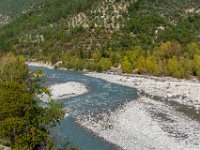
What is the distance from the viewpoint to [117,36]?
134 m

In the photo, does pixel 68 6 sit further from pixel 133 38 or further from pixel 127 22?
pixel 133 38

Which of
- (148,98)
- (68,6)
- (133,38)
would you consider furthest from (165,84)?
(68,6)

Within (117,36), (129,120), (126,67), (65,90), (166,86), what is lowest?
(65,90)

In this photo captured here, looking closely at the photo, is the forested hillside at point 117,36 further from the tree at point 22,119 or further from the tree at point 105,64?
the tree at point 22,119

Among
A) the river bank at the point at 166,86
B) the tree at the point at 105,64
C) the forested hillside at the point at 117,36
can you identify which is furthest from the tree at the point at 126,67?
the tree at the point at 105,64

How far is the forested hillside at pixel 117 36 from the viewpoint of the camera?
4090 inches

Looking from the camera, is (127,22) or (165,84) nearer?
(165,84)

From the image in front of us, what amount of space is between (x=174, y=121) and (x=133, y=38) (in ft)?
245

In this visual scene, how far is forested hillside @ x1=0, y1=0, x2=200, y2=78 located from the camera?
341 ft

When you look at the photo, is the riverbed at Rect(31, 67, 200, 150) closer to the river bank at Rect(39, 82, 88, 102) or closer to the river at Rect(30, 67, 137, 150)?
the river at Rect(30, 67, 137, 150)

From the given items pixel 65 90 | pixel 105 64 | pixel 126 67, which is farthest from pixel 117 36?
pixel 65 90

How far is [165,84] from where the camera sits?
275 ft

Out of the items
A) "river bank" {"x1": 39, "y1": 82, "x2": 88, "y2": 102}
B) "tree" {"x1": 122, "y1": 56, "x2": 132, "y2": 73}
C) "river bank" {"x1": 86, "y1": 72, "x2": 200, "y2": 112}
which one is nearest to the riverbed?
"river bank" {"x1": 86, "y1": 72, "x2": 200, "y2": 112}

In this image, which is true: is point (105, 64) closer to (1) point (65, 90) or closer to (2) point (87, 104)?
(1) point (65, 90)
